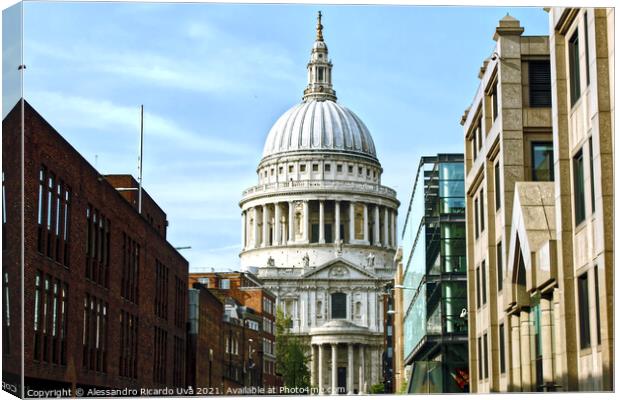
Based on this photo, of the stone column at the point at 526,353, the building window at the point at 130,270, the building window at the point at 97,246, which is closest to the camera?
the stone column at the point at 526,353

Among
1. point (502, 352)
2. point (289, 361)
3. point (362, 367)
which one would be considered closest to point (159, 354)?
point (502, 352)

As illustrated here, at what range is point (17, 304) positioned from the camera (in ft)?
109

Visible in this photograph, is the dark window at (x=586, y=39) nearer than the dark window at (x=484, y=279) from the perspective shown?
Yes

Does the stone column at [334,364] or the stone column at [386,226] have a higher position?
the stone column at [386,226]

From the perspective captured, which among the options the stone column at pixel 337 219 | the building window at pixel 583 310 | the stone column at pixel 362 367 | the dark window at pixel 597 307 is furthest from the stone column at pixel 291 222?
the dark window at pixel 597 307

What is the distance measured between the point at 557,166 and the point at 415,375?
26631mm

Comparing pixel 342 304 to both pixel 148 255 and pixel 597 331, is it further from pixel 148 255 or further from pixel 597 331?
pixel 597 331

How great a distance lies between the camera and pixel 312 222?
197 metres

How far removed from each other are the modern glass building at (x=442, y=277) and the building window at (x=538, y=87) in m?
14.4

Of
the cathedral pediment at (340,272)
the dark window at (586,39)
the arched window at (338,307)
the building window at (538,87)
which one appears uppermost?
the cathedral pediment at (340,272)

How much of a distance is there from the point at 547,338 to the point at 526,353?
11.9ft

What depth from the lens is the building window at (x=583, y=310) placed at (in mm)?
32969

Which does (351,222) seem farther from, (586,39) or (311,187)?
(586,39)

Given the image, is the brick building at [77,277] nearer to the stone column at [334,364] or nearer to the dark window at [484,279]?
the dark window at [484,279]
